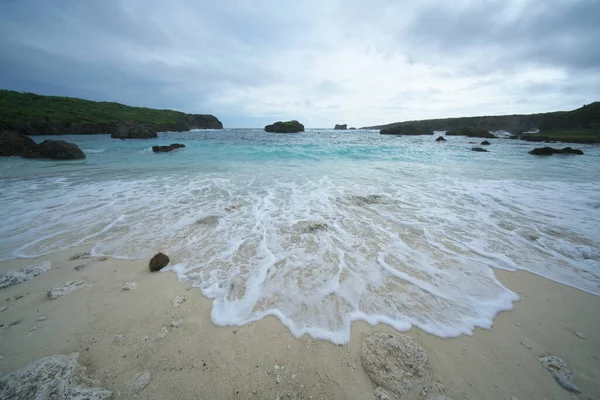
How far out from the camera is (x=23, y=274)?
3.21m

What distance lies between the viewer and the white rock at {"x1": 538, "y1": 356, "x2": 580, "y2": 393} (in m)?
1.85

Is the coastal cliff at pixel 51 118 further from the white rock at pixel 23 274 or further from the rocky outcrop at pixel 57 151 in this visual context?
the white rock at pixel 23 274

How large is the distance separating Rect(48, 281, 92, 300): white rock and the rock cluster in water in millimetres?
18942

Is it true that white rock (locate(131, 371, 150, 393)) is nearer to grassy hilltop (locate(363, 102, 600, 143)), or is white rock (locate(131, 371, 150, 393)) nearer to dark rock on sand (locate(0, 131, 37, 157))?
dark rock on sand (locate(0, 131, 37, 157))

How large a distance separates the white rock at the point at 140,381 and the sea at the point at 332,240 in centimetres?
74

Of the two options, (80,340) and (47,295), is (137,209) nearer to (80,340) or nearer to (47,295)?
(47,295)

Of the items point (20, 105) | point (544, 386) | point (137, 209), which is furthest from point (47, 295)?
point (20, 105)

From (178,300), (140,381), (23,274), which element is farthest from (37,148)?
(140,381)

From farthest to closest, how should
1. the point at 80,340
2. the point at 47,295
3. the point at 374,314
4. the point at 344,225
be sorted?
the point at 344,225 → the point at 47,295 → the point at 374,314 → the point at 80,340

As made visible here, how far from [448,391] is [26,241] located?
7.22 m

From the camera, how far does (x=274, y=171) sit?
39.3ft

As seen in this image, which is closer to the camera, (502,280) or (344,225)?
(502,280)

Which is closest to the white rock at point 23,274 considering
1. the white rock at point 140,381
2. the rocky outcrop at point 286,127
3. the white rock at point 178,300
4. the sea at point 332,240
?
the sea at point 332,240

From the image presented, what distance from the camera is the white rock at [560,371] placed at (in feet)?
6.08
